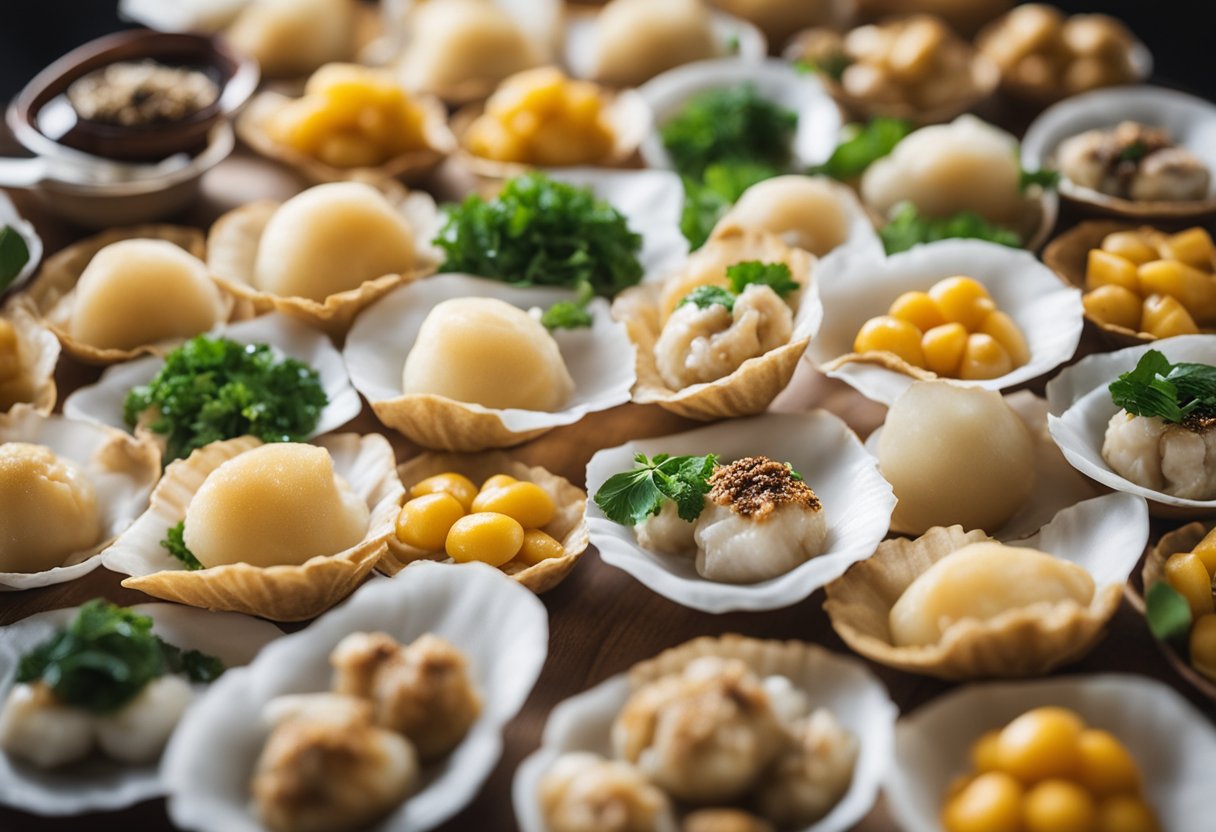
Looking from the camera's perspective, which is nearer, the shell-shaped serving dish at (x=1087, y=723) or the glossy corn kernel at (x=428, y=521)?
the shell-shaped serving dish at (x=1087, y=723)

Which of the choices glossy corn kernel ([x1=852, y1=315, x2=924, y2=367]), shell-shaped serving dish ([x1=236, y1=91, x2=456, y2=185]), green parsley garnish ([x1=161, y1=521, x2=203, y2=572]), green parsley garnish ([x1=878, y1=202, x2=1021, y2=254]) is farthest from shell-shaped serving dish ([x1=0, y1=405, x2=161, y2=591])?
green parsley garnish ([x1=878, y1=202, x2=1021, y2=254])

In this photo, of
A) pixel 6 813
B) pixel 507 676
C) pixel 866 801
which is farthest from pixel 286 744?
pixel 866 801

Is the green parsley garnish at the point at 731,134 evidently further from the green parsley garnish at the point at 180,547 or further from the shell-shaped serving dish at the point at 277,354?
the green parsley garnish at the point at 180,547

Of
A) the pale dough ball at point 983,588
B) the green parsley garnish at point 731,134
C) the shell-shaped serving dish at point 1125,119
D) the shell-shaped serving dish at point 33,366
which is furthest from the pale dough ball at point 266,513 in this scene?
the shell-shaped serving dish at point 1125,119

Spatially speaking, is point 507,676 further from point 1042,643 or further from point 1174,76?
point 1174,76

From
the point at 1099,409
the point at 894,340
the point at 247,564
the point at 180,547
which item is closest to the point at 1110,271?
the point at 1099,409

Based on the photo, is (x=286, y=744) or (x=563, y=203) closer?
(x=286, y=744)
